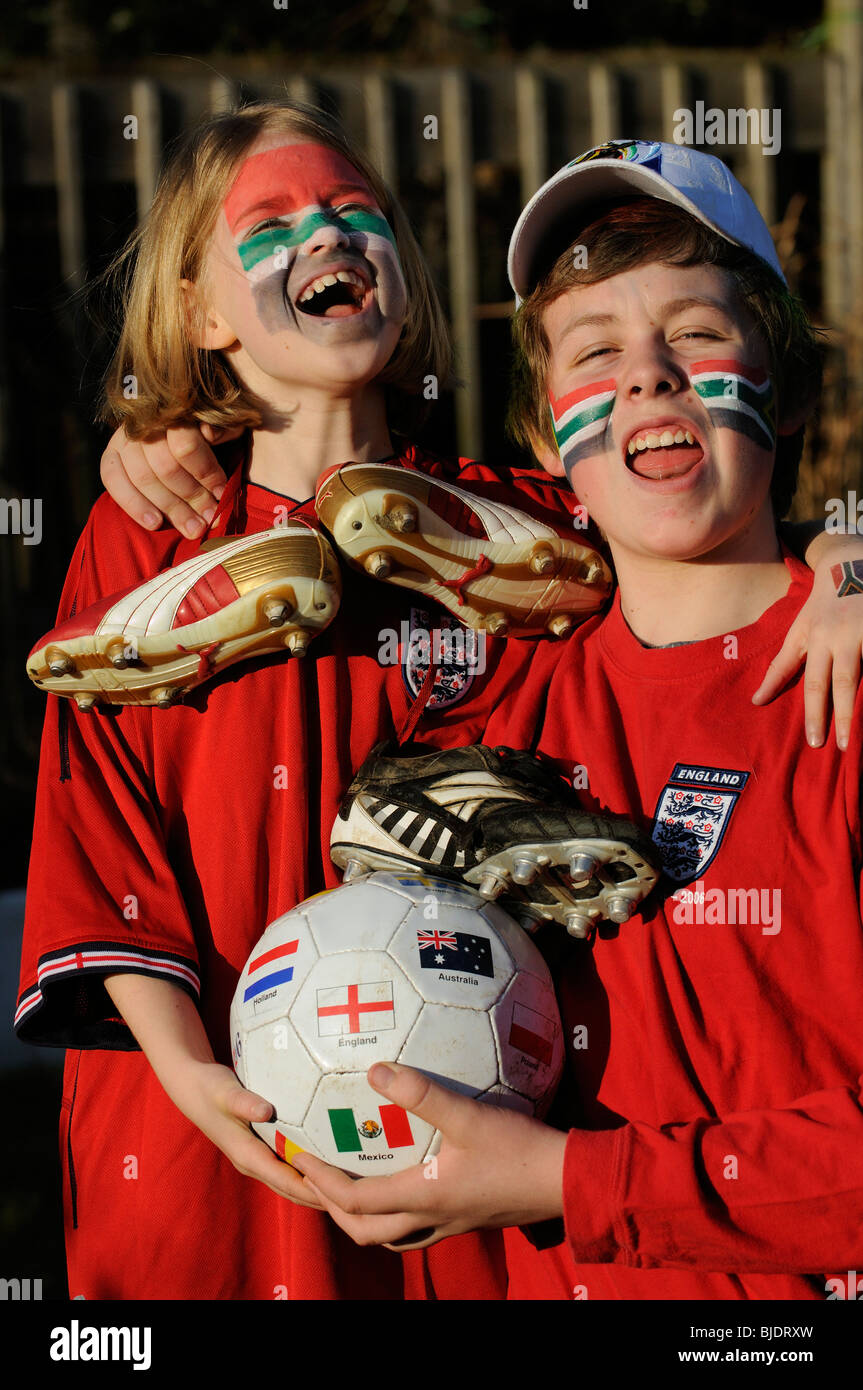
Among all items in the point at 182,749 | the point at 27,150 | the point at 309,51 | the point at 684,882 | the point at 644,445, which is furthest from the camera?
the point at 309,51

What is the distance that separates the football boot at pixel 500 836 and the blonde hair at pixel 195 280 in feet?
2.99

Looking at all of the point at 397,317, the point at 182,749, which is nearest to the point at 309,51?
the point at 397,317

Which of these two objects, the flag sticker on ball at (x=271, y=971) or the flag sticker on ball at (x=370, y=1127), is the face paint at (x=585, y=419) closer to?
the flag sticker on ball at (x=271, y=971)

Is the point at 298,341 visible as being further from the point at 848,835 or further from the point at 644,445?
the point at 848,835

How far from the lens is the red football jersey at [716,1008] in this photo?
1953 millimetres

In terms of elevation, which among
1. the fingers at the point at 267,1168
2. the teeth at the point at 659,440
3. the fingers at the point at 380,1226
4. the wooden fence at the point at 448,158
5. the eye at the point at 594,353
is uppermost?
the wooden fence at the point at 448,158

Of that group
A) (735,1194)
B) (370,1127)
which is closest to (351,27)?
(370,1127)

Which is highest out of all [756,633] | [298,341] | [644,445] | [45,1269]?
[298,341]

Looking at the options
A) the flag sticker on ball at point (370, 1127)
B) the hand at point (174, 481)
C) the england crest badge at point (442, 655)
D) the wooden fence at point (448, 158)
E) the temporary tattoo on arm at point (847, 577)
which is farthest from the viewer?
the wooden fence at point (448, 158)

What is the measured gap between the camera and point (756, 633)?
2.35m

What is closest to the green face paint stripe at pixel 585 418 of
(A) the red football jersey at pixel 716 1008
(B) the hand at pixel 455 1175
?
(A) the red football jersey at pixel 716 1008

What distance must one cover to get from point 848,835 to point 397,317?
1293 millimetres

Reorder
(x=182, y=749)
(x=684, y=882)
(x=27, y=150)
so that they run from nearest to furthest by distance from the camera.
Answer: (x=684, y=882) < (x=182, y=749) < (x=27, y=150)

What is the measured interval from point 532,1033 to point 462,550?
83cm
